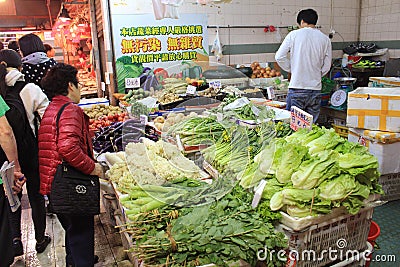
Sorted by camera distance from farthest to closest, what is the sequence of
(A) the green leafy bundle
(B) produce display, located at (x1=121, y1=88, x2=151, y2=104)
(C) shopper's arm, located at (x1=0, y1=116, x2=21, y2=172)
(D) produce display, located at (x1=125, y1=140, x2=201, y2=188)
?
(B) produce display, located at (x1=121, y1=88, x2=151, y2=104) → (C) shopper's arm, located at (x1=0, y1=116, x2=21, y2=172) → (D) produce display, located at (x1=125, y1=140, x2=201, y2=188) → (A) the green leafy bundle

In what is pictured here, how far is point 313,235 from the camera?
218 centimetres

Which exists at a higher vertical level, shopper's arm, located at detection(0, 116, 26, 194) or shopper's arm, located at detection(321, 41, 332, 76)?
shopper's arm, located at detection(321, 41, 332, 76)

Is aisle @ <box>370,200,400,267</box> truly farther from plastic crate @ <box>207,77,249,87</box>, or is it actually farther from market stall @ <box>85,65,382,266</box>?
plastic crate @ <box>207,77,249,87</box>

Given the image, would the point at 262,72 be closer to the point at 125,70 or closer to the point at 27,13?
the point at 125,70

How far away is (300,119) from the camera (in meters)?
2.96

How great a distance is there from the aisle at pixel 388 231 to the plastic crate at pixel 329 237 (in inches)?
21.8

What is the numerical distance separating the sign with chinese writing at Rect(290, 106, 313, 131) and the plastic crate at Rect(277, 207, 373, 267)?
32.2 inches

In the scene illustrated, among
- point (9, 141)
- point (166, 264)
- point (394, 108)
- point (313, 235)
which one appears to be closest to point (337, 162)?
point (313, 235)

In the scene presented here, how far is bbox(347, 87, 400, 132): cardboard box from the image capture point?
3.97 meters

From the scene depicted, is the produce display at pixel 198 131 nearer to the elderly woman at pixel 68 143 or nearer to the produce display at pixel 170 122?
the produce display at pixel 170 122

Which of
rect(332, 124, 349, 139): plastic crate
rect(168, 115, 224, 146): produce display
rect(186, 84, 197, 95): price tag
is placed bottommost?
rect(332, 124, 349, 139): plastic crate

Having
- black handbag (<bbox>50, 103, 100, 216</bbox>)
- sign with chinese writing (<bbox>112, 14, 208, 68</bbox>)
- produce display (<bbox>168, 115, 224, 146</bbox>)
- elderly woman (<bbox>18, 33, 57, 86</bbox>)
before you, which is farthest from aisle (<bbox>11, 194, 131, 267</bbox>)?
sign with chinese writing (<bbox>112, 14, 208, 68</bbox>)

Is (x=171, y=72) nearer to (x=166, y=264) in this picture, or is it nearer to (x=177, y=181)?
(x=177, y=181)

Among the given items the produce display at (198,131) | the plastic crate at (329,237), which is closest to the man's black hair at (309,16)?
the produce display at (198,131)
